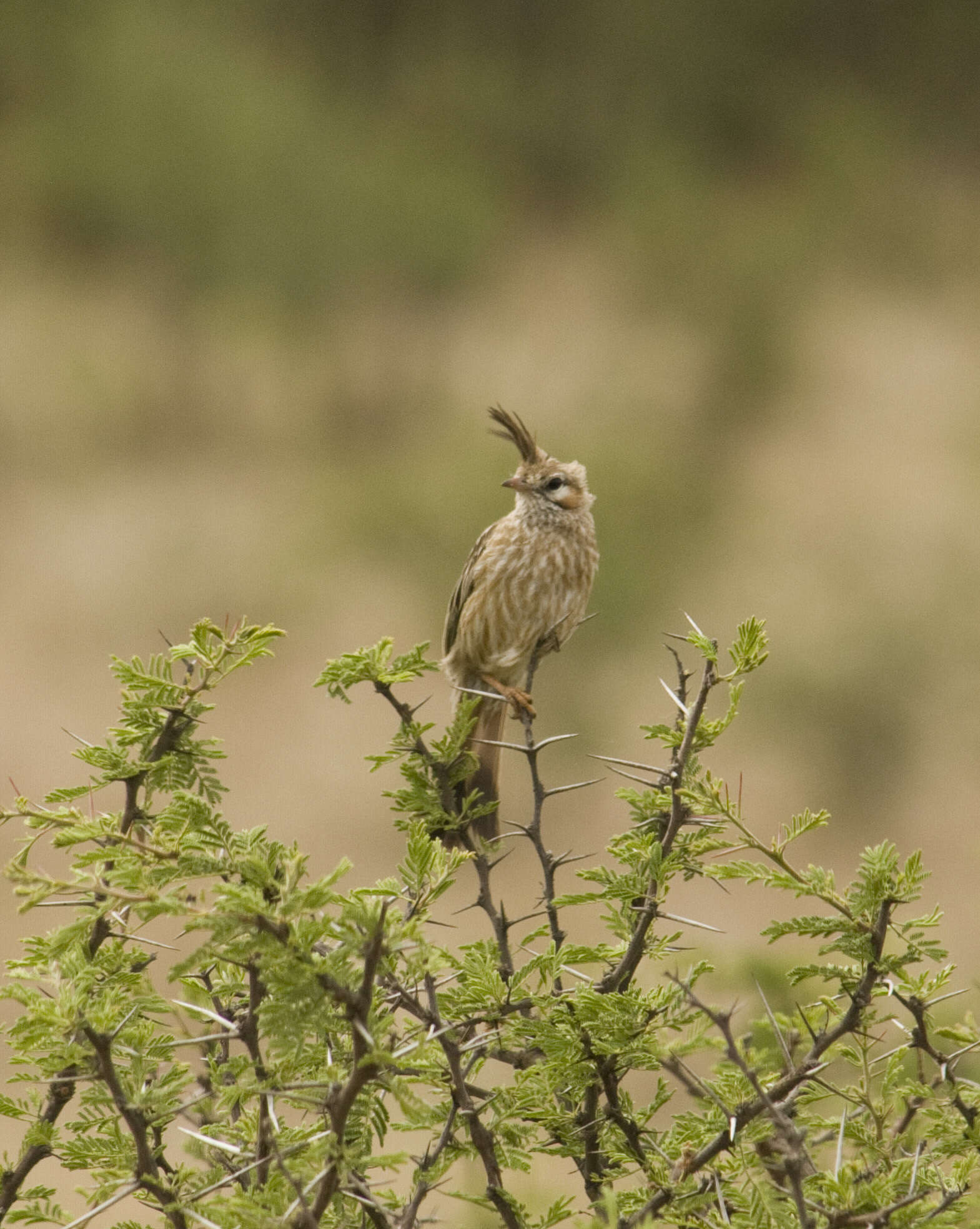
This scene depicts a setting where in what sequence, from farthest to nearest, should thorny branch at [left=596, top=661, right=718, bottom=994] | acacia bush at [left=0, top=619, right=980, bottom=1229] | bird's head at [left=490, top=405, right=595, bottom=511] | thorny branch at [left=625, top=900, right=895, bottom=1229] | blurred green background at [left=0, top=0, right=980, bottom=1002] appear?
blurred green background at [left=0, top=0, right=980, bottom=1002]
bird's head at [left=490, top=405, right=595, bottom=511]
thorny branch at [left=596, top=661, right=718, bottom=994]
thorny branch at [left=625, top=900, right=895, bottom=1229]
acacia bush at [left=0, top=619, right=980, bottom=1229]

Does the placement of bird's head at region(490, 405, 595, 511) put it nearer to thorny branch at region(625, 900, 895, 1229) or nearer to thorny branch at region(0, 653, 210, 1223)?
thorny branch at region(0, 653, 210, 1223)

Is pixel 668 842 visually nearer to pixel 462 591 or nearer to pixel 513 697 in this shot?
pixel 513 697

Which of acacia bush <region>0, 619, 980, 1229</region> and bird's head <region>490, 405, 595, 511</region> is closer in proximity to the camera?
acacia bush <region>0, 619, 980, 1229</region>

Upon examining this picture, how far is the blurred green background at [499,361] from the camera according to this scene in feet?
25.1

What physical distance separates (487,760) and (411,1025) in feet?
4.09

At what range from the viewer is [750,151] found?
10727mm

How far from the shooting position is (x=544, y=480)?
102 inches

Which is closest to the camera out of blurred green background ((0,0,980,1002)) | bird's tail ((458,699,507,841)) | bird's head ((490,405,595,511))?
bird's tail ((458,699,507,841))

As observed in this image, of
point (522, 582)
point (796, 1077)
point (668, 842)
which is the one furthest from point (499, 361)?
point (796, 1077)

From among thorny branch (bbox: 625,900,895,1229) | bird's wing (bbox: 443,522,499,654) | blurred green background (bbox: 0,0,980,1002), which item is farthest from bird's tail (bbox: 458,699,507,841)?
blurred green background (bbox: 0,0,980,1002)

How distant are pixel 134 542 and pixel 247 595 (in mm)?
945

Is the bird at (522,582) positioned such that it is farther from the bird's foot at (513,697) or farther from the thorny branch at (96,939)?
the thorny branch at (96,939)

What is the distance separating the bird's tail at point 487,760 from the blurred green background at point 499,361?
13.2 ft

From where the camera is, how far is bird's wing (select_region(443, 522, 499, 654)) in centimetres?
259
